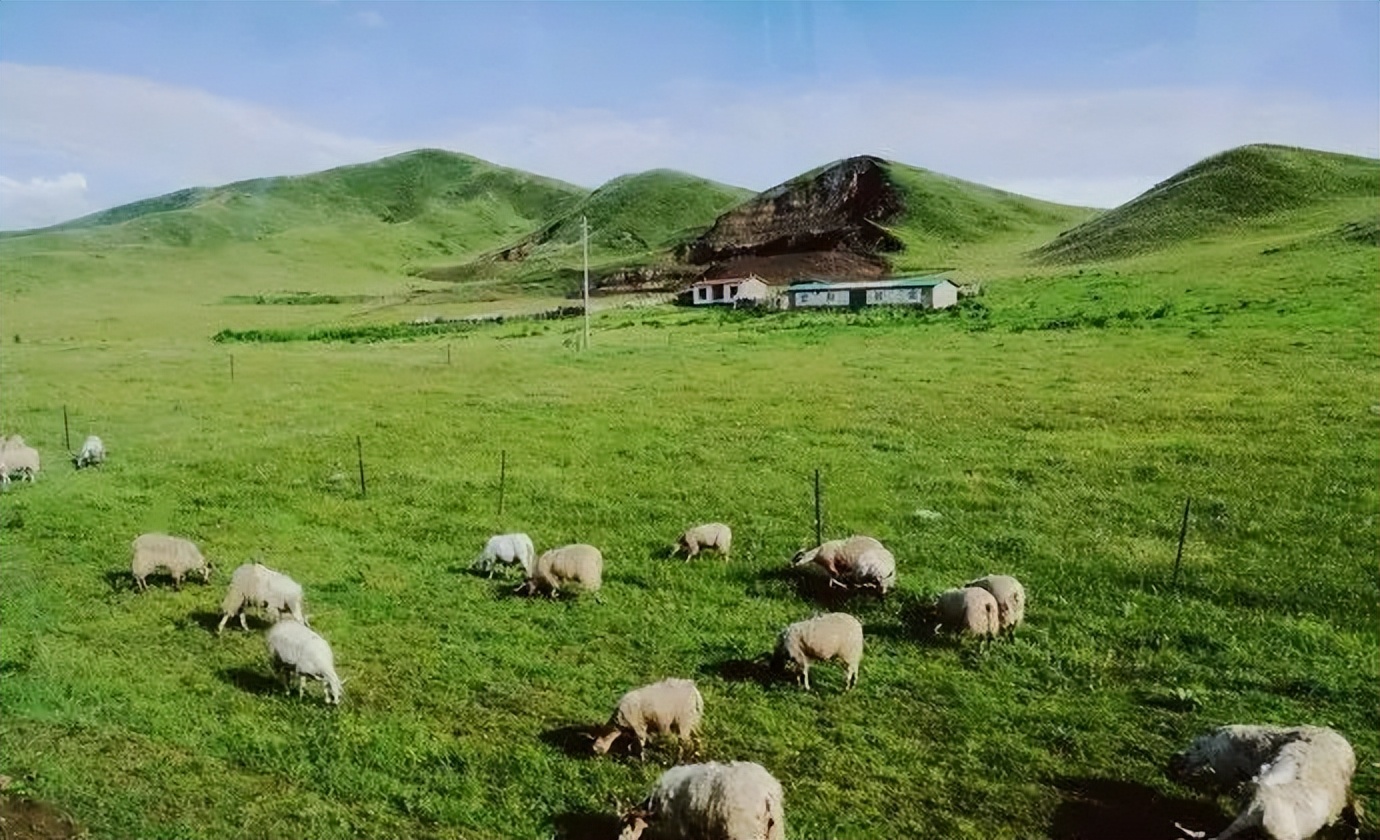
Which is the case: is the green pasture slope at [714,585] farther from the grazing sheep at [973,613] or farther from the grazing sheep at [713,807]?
the grazing sheep at [713,807]

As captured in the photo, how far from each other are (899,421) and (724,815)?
22.1 m

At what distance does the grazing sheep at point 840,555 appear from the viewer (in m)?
16.7

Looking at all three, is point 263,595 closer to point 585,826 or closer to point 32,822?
point 32,822

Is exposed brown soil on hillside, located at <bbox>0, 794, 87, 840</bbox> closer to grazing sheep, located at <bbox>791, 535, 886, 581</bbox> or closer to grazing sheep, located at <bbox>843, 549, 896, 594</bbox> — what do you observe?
grazing sheep, located at <bbox>791, 535, 886, 581</bbox>

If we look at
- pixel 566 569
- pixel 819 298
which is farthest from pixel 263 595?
pixel 819 298

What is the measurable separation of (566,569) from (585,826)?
6.87 metres

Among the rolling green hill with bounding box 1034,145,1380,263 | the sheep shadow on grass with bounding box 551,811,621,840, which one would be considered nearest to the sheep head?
the sheep shadow on grass with bounding box 551,811,621,840

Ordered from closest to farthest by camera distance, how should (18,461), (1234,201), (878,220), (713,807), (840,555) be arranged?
1. (713,807)
2. (840,555)
3. (18,461)
4. (1234,201)
5. (878,220)

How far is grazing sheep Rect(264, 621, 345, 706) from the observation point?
13211mm

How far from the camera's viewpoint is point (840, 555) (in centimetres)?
1686

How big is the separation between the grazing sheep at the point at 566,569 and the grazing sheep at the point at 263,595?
3853 mm

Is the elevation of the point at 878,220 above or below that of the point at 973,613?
above

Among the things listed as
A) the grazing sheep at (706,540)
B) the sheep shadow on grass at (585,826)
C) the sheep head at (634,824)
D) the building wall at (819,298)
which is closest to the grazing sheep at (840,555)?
the grazing sheep at (706,540)

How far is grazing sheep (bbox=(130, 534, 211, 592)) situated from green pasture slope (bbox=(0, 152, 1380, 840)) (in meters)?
0.49
